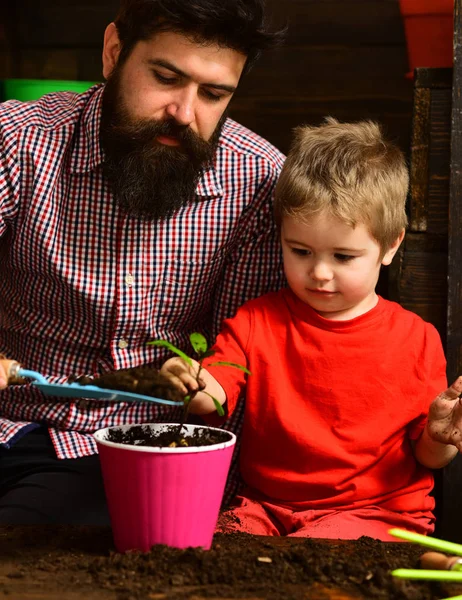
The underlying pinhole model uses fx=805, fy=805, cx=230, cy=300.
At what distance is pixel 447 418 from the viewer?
1.44 meters

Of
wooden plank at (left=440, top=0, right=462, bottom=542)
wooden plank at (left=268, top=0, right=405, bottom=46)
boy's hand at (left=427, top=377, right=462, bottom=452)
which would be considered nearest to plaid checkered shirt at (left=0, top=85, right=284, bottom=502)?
wooden plank at (left=440, top=0, right=462, bottom=542)

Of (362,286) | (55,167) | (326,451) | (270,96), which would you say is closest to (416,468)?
(326,451)

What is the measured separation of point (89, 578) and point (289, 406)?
59 centimetres

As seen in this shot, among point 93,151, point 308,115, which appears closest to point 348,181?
point 93,151

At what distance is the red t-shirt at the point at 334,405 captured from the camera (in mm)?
1522

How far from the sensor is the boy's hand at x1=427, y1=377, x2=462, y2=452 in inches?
55.5

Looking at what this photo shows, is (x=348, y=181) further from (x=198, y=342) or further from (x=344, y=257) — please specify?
(x=198, y=342)

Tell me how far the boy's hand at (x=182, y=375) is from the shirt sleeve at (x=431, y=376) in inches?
19.8

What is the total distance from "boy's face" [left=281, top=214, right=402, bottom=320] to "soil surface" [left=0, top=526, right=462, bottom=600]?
485mm

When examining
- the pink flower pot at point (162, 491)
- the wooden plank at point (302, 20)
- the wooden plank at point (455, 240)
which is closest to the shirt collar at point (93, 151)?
the wooden plank at point (455, 240)

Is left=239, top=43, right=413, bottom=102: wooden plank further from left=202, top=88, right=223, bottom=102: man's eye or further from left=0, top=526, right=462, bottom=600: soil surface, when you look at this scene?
left=0, top=526, right=462, bottom=600: soil surface

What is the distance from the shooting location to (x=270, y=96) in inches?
98.2

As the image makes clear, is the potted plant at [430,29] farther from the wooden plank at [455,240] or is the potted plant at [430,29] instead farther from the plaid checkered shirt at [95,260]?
the plaid checkered shirt at [95,260]

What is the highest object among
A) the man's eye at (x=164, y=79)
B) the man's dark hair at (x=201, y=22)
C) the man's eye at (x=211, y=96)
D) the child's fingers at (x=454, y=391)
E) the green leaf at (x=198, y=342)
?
the man's dark hair at (x=201, y=22)
